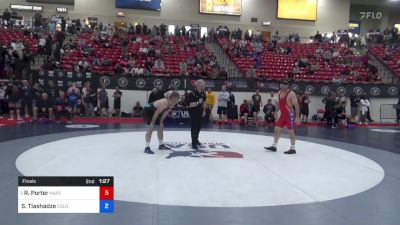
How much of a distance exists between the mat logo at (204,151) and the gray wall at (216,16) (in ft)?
74.1

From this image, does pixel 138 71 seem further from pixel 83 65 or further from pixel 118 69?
pixel 83 65

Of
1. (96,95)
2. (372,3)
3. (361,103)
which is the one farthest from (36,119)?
(372,3)

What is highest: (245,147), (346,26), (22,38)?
(346,26)

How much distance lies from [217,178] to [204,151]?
2234 mm

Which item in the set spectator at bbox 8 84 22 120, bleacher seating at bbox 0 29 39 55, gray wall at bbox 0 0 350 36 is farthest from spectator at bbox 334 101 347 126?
gray wall at bbox 0 0 350 36

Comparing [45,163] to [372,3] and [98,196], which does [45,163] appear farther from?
[372,3]

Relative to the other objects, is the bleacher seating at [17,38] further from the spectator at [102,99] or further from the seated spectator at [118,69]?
the spectator at [102,99]

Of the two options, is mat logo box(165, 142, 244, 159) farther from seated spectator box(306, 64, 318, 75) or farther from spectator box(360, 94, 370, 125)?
seated spectator box(306, 64, 318, 75)

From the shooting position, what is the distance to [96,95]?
50.8 ft

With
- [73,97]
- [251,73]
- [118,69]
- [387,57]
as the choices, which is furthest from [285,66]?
[73,97]

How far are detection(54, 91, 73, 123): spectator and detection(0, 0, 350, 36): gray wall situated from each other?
16654 mm

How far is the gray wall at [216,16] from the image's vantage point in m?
29.0

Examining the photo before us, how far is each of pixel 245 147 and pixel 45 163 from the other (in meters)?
4.16
